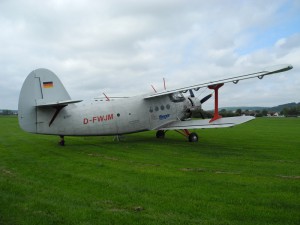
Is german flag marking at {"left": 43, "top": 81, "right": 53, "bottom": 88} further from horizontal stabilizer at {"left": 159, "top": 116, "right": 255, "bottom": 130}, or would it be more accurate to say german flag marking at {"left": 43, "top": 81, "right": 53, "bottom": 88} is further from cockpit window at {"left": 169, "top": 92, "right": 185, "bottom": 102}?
cockpit window at {"left": 169, "top": 92, "right": 185, "bottom": 102}

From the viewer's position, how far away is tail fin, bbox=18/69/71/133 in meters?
12.7

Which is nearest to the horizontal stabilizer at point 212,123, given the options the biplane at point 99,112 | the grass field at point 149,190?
the biplane at point 99,112

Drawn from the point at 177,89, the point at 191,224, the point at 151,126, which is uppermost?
the point at 177,89

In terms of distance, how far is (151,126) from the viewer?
16.8 m

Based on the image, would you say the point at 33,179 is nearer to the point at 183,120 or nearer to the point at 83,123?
the point at 83,123

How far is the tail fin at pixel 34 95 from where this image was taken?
1273 centimetres

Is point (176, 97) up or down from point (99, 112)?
up

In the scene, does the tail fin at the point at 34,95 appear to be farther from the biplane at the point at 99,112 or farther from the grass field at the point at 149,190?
the grass field at the point at 149,190

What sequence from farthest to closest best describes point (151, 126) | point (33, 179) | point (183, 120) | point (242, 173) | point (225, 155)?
point (183, 120) < point (151, 126) < point (225, 155) < point (242, 173) < point (33, 179)

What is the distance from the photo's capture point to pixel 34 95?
1295 cm

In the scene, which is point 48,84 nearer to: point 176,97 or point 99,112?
point 99,112

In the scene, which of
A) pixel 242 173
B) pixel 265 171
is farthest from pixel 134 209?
pixel 265 171

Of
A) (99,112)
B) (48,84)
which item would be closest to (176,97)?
(99,112)

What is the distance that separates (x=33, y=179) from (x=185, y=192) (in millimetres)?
3714
